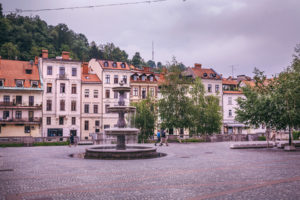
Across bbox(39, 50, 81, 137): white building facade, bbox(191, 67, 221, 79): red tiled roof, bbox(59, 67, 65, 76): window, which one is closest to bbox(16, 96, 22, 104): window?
bbox(39, 50, 81, 137): white building facade

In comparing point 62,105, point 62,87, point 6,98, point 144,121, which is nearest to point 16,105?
point 6,98

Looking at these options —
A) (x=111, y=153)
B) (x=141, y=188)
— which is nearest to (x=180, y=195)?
(x=141, y=188)

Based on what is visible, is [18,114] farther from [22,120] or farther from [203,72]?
[203,72]

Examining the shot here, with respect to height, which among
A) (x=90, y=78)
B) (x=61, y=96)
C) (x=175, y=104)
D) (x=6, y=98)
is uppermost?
(x=90, y=78)

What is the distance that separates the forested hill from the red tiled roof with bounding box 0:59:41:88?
31.9ft

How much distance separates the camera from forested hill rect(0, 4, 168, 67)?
221 ft

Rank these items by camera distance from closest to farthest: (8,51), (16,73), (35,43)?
1. (16,73)
2. (8,51)
3. (35,43)

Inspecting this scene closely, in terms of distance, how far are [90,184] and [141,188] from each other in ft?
5.78

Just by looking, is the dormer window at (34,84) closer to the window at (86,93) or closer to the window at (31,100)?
the window at (31,100)

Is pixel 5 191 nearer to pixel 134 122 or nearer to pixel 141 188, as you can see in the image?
pixel 141 188

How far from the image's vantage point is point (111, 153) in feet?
58.3

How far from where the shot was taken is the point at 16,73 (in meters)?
49.2

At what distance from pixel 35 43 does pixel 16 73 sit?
94.3 feet

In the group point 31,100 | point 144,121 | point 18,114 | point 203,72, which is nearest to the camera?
point 144,121
